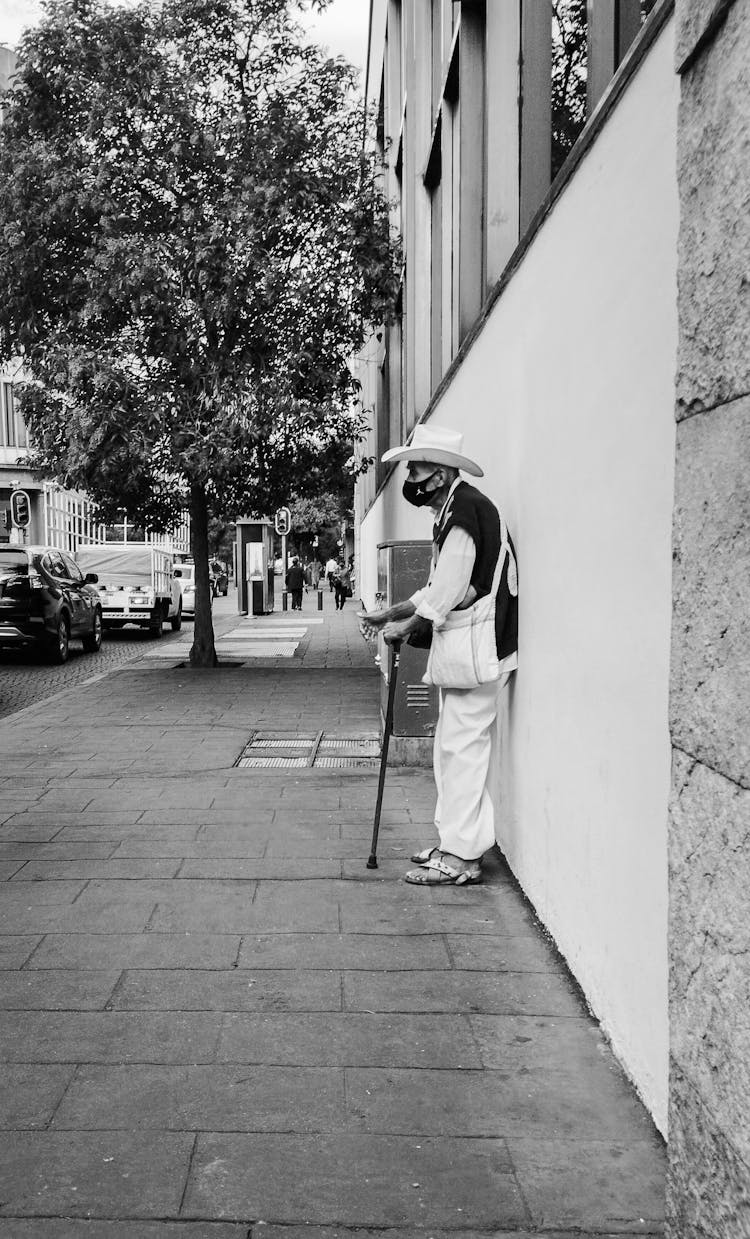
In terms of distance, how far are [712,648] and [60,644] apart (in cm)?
1662

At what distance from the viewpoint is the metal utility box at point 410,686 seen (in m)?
7.77

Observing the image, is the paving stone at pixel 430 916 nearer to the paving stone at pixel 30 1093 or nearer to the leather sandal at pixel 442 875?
the leather sandal at pixel 442 875

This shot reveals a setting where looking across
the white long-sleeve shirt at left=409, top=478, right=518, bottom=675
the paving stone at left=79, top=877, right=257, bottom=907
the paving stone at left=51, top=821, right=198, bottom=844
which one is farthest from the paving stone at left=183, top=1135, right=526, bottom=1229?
the paving stone at left=51, top=821, right=198, bottom=844

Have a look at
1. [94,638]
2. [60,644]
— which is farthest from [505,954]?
[94,638]

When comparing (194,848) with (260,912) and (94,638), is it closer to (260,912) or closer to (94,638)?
(260,912)

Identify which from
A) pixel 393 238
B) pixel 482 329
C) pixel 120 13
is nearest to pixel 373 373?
pixel 393 238

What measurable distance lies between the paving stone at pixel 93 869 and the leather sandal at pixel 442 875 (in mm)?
1086

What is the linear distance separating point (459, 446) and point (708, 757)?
3385mm

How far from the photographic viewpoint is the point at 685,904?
2107mm

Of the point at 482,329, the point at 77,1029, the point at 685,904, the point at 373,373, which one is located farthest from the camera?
the point at 373,373

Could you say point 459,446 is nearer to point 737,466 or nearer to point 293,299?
point 737,466

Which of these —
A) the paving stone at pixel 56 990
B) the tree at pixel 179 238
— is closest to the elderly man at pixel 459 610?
the paving stone at pixel 56 990

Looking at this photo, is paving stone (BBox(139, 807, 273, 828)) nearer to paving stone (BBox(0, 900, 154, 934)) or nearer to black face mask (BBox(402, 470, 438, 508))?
paving stone (BBox(0, 900, 154, 934))

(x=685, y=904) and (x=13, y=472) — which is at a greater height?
(x=13, y=472)
